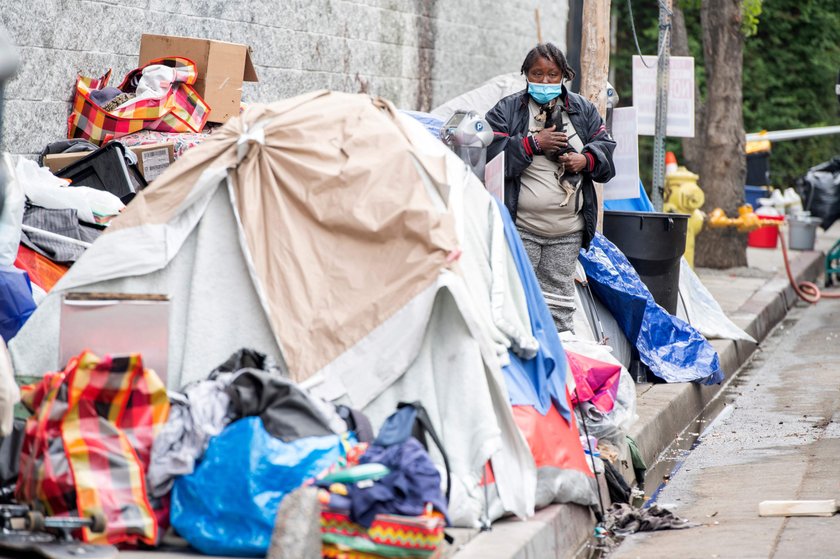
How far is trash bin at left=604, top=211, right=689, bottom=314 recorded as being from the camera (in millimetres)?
9234

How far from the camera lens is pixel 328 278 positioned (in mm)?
5465

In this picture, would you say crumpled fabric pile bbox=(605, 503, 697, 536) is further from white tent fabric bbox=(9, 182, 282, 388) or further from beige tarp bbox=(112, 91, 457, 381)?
white tent fabric bbox=(9, 182, 282, 388)

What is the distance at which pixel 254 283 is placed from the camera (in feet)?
17.8

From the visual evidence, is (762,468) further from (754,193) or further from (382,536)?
(754,193)

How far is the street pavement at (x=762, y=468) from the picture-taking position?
5.79m

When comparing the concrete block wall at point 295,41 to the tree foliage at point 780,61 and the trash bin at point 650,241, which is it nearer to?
the trash bin at point 650,241

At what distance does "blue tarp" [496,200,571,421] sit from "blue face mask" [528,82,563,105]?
51.8 inches

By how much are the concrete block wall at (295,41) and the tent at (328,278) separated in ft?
7.97

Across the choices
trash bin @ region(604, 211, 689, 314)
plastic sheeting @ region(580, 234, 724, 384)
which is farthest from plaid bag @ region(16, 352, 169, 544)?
trash bin @ region(604, 211, 689, 314)

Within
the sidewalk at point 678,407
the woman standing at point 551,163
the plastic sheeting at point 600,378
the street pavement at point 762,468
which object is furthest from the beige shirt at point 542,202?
the street pavement at point 762,468

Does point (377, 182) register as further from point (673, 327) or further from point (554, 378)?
point (673, 327)

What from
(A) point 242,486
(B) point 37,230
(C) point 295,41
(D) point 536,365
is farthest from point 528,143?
(C) point 295,41

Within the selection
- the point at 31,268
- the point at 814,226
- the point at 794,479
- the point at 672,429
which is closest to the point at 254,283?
the point at 31,268

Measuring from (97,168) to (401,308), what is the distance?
288 cm
